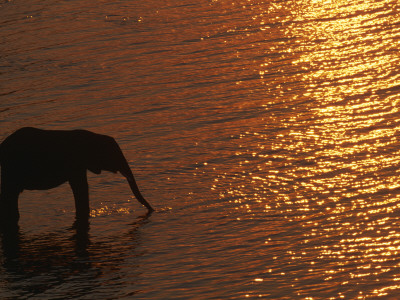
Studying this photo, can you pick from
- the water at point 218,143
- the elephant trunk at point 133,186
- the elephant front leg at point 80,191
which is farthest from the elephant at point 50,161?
the water at point 218,143

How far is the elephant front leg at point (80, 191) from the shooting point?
635 inches

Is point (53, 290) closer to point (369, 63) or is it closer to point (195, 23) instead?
point (369, 63)

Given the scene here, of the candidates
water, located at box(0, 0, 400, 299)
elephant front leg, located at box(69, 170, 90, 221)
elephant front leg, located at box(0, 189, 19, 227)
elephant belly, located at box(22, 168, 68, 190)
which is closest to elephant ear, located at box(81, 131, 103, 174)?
Answer: elephant front leg, located at box(69, 170, 90, 221)

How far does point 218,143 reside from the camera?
751 inches

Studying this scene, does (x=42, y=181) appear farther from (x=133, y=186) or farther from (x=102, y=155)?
(x=133, y=186)

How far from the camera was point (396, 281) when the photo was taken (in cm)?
1316

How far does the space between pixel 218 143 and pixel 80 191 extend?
3694 mm

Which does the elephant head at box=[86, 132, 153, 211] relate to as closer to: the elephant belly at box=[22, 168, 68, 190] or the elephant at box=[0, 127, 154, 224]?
the elephant at box=[0, 127, 154, 224]

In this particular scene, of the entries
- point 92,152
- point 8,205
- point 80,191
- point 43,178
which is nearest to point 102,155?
point 92,152

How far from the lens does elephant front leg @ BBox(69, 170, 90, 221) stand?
16141 mm

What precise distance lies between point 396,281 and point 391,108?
293 inches

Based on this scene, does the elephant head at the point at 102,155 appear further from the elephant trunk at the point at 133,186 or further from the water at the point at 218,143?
the water at the point at 218,143

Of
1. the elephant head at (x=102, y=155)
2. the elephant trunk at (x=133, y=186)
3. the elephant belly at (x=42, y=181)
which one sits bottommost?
the elephant trunk at (x=133, y=186)

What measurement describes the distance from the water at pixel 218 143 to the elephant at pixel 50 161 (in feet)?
1.79
